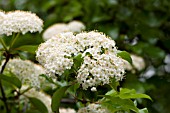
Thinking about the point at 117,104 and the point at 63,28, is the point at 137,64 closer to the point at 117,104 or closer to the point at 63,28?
the point at 63,28

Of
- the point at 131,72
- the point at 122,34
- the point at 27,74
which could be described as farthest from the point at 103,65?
Answer: the point at 122,34

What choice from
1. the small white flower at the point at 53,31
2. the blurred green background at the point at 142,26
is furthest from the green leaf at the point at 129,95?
the blurred green background at the point at 142,26

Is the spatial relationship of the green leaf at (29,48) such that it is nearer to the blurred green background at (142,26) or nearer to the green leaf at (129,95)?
the green leaf at (129,95)

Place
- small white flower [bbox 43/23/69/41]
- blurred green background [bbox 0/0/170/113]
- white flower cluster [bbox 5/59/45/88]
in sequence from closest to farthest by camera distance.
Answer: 1. white flower cluster [bbox 5/59/45/88]
2. small white flower [bbox 43/23/69/41]
3. blurred green background [bbox 0/0/170/113]

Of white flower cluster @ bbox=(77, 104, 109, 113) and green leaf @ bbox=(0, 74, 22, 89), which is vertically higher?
green leaf @ bbox=(0, 74, 22, 89)

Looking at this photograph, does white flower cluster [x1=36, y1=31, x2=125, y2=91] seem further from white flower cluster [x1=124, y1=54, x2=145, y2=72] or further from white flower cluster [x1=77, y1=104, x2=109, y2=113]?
white flower cluster [x1=124, y1=54, x2=145, y2=72]

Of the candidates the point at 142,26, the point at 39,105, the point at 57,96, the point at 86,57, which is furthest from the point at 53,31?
the point at 86,57

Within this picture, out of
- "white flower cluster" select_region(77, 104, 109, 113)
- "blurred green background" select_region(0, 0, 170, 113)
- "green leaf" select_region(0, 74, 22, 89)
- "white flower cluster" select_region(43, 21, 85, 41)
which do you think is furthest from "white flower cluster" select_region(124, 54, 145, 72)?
"white flower cluster" select_region(77, 104, 109, 113)
